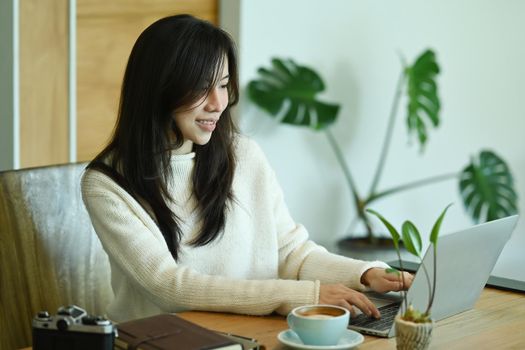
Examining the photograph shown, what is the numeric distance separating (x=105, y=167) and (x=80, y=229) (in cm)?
20

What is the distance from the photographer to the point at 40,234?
2135 millimetres

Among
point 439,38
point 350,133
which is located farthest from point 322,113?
point 439,38

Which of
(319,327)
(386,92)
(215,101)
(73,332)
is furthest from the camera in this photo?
(386,92)

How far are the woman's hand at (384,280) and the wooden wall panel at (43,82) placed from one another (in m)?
1.62

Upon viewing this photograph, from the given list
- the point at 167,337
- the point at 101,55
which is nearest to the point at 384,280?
the point at 167,337

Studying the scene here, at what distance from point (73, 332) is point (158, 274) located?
1.61 feet

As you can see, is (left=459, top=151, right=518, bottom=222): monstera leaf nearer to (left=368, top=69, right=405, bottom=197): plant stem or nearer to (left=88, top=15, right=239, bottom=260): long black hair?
(left=368, top=69, right=405, bottom=197): plant stem

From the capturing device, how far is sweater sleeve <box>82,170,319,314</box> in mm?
1889

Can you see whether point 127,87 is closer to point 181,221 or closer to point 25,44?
point 181,221

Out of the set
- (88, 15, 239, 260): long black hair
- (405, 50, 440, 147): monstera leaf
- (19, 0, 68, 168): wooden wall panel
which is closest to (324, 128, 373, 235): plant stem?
(405, 50, 440, 147): monstera leaf

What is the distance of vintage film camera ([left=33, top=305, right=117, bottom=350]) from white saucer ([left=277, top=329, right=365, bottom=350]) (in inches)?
11.2

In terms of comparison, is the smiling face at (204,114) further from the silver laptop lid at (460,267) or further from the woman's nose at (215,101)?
the silver laptop lid at (460,267)

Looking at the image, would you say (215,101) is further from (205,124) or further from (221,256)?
(221,256)

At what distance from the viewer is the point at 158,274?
1969 mm
